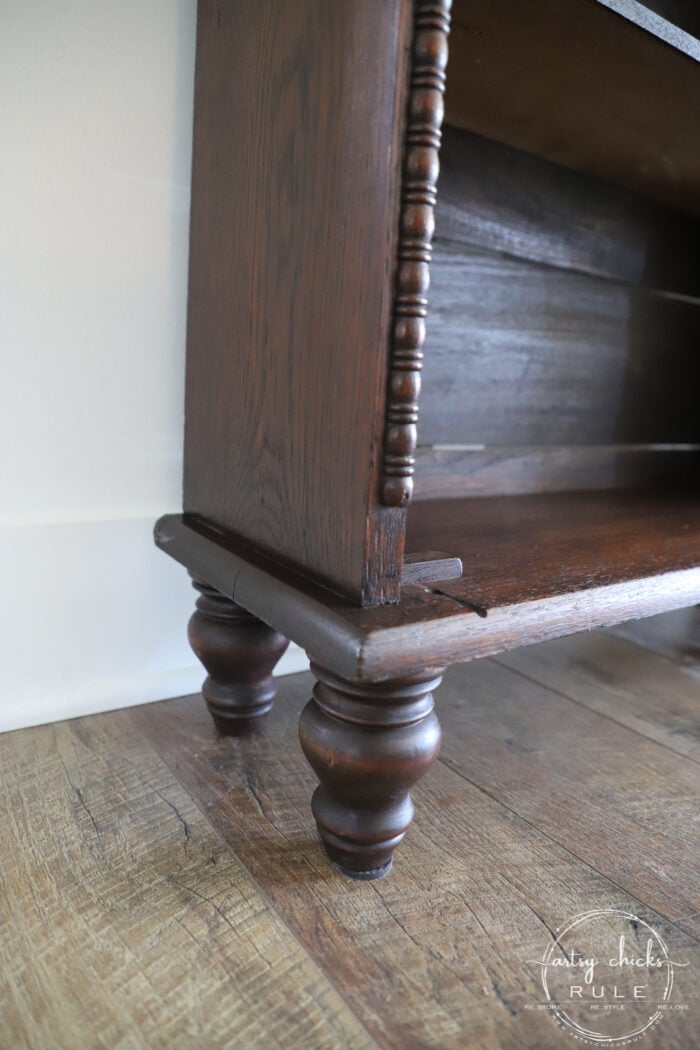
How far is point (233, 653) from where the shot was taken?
0.71m

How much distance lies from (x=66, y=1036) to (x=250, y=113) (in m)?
0.65

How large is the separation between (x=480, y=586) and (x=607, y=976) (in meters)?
0.26

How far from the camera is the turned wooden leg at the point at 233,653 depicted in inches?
27.9

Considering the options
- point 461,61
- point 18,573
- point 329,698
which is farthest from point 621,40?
point 18,573

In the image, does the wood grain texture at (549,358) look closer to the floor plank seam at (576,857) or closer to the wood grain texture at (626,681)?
the wood grain texture at (626,681)

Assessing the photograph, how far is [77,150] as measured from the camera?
2.33 feet

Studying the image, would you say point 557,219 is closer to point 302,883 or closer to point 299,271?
point 299,271

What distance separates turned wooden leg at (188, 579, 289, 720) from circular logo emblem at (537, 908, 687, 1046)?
326 mm

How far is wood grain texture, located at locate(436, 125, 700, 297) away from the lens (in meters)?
0.91

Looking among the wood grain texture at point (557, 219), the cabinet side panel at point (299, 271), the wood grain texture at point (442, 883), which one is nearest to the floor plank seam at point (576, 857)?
the wood grain texture at point (442, 883)

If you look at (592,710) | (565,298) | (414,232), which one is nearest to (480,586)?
(414,232)

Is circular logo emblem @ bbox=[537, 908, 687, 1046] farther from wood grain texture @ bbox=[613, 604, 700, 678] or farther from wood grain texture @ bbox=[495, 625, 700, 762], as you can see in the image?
wood grain texture @ bbox=[613, 604, 700, 678]

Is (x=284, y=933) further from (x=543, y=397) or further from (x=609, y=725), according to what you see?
(x=543, y=397)

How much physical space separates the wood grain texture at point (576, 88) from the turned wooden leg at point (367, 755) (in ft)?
1.72
